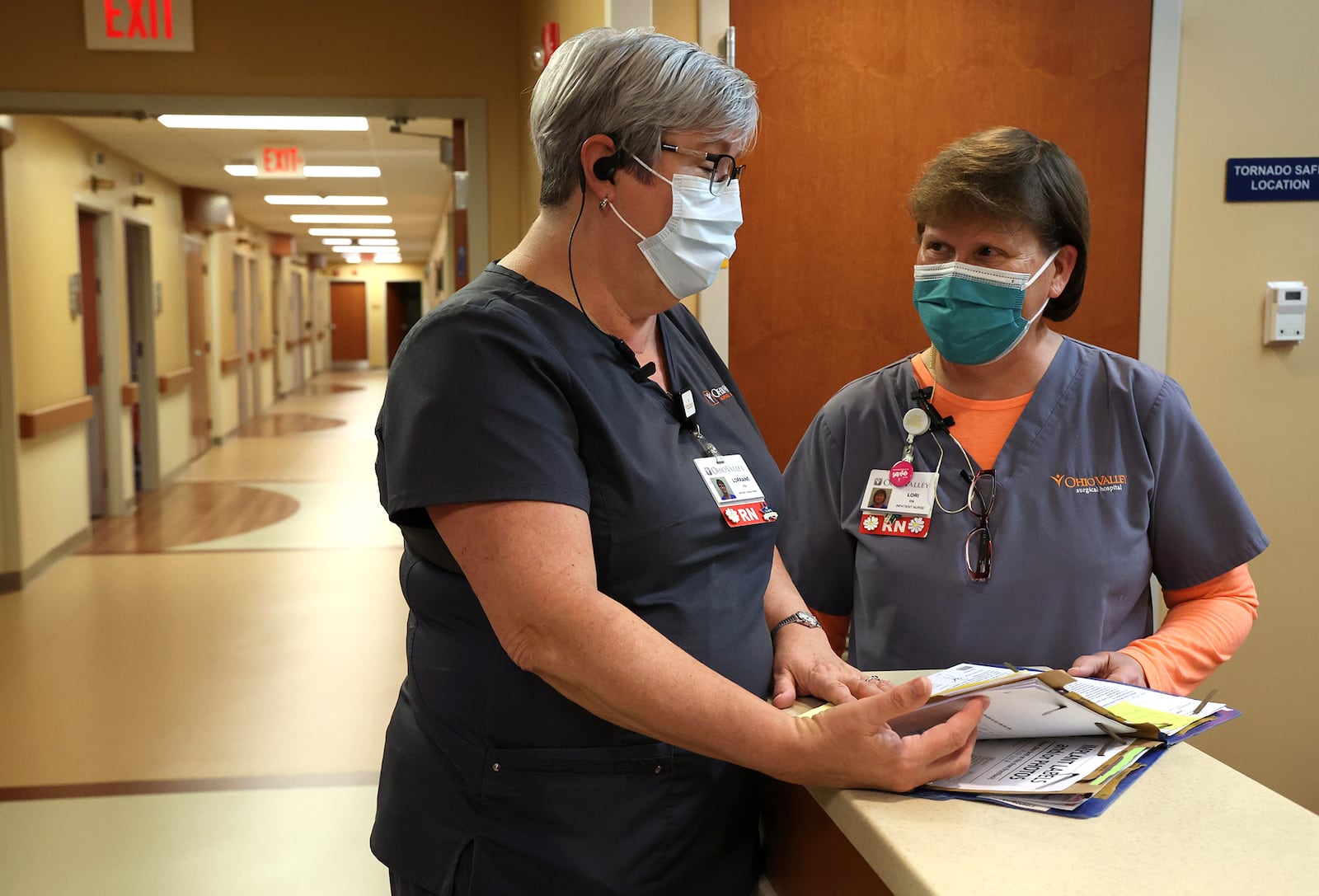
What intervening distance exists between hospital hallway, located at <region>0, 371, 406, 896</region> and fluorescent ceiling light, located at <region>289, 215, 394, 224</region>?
8665 mm

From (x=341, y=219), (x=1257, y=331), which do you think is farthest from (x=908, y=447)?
(x=341, y=219)

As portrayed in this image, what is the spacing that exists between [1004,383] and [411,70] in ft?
13.7

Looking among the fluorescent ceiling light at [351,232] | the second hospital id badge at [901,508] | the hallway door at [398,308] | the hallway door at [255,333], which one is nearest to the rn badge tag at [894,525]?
the second hospital id badge at [901,508]

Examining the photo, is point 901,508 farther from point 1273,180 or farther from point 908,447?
point 1273,180

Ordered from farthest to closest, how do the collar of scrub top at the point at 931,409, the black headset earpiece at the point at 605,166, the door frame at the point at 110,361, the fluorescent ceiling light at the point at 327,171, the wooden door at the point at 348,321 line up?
the wooden door at the point at 348,321, the fluorescent ceiling light at the point at 327,171, the door frame at the point at 110,361, the collar of scrub top at the point at 931,409, the black headset earpiece at the point at 605,166

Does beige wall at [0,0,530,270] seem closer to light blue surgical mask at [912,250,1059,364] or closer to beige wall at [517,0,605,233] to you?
beige wall at [517,0,605,233]

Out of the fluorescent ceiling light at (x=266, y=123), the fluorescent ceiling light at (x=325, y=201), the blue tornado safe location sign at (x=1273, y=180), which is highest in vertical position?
the fluorescent ceiling light at (x=325, y=201)

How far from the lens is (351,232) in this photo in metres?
19.2

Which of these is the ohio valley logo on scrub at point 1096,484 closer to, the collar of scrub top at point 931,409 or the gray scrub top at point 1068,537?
the gray scrub top at point 1068,537

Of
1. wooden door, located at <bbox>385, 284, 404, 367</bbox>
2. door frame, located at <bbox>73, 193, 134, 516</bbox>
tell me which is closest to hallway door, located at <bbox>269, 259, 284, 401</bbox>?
door frame, located at <bbox>73, 193, 134, 516</bbox>

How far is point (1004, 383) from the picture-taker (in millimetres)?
1779

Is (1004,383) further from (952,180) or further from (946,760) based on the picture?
(946,760)

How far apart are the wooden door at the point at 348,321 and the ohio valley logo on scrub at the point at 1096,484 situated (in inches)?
1230

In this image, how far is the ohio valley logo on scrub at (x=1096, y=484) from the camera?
167 centimetres
